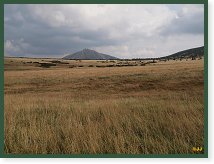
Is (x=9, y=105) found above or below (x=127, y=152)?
above

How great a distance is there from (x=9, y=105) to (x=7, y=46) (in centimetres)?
129

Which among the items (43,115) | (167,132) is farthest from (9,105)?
(167,132)

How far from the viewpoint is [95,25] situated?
6512 mm

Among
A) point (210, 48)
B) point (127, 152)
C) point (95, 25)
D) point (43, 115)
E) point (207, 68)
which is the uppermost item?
point (95, 25)

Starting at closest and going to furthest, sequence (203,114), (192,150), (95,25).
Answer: (192,150) < (203,114) < (95,25)

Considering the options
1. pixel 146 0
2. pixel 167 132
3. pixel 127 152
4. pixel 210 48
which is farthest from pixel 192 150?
pixel 146 0

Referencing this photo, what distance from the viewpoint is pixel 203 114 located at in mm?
5879

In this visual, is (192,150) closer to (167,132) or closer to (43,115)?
(167,132)

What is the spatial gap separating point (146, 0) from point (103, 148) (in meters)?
2.75

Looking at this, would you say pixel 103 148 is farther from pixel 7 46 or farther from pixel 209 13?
pixel 209 13

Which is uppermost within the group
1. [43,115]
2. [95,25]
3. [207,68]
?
[95,25]

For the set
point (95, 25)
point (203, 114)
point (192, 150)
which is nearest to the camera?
point (192, 150)

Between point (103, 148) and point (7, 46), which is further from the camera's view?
point (7, 46)

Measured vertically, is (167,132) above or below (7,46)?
below
